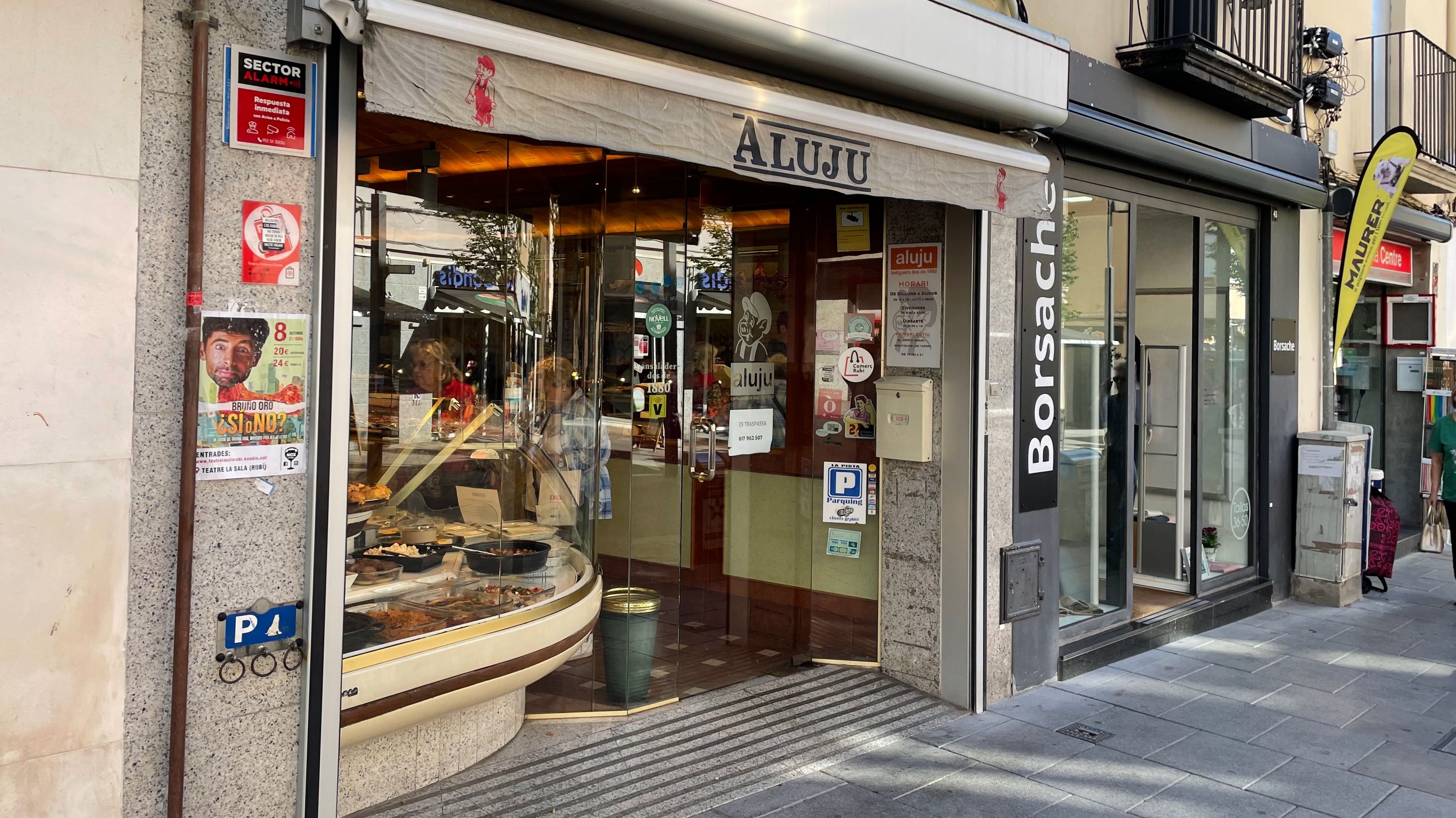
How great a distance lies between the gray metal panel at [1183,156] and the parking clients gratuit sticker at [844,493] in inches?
89.3

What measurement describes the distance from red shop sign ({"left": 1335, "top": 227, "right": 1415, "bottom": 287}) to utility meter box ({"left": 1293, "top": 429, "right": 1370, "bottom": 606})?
273 centimetres

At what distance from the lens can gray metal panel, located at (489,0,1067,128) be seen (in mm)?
3830

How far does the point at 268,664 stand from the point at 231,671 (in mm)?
114

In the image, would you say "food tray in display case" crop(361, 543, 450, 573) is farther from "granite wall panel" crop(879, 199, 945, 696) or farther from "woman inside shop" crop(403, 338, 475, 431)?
"granite wall panel" crop(879, 199, 945, 696)

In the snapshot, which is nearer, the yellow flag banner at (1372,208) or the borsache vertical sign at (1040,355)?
the borsache vertical sign at (1040,355)

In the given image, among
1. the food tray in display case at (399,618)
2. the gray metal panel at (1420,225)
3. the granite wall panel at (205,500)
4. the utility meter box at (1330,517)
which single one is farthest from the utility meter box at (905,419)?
the gray metal panel at (1420,225)

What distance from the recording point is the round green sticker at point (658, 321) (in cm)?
592

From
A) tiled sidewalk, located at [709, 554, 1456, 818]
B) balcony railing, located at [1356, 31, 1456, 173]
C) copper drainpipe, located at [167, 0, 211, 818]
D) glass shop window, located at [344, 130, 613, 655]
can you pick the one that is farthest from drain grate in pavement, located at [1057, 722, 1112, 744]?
balcony railing, located at [1356, 31, 1456, 173]

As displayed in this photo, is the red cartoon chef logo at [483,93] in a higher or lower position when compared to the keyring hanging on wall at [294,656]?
higher

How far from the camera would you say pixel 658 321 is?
235 inches

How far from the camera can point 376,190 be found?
4414mm

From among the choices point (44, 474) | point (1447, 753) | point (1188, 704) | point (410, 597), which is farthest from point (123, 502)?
point (1447, 753)

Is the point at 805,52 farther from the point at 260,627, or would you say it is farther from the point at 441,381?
the point at 260,627

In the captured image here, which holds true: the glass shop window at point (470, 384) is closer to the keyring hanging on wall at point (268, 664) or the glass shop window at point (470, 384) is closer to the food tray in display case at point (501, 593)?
the food tray in display case at point (501, 593)
